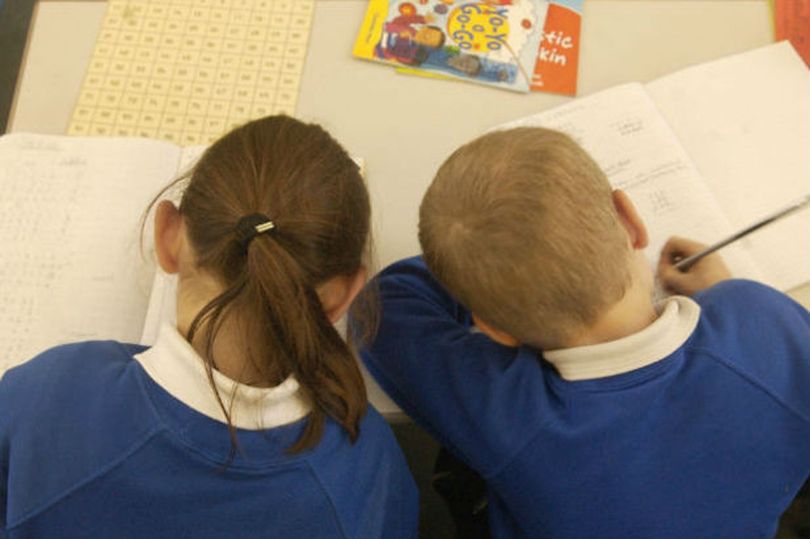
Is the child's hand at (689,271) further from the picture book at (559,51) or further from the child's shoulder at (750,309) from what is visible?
the picture book at (559,51)

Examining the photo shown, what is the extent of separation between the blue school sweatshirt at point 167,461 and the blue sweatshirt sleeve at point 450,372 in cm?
13

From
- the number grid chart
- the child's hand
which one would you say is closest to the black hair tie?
the number grid chart

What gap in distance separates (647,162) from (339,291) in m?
0.43

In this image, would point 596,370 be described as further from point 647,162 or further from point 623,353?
point 647,162

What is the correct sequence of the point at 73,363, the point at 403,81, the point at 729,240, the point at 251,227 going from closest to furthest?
the point at 251,227
the point at 73,363
the point at 729,240
the point at 403,81

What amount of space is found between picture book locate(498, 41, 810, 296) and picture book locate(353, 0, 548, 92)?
0.09 m

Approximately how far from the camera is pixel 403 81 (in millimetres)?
827

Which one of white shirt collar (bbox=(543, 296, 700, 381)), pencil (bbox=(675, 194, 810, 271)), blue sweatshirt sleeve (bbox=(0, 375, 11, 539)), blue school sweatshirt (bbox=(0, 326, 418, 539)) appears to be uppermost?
pencil (bbox=(675, 194, 810, 271))

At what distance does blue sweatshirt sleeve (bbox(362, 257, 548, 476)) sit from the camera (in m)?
0.59

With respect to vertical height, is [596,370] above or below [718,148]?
below

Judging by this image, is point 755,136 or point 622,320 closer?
point 622,320

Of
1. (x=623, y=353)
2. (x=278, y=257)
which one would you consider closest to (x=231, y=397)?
(x=278, y=257)

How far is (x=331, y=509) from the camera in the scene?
54 cm

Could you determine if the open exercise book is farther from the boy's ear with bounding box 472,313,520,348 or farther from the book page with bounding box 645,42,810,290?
the boy's ear with bounding box 472,313,520,348
